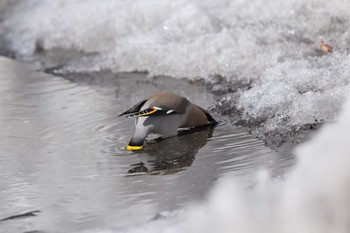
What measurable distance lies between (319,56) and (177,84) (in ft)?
4.01

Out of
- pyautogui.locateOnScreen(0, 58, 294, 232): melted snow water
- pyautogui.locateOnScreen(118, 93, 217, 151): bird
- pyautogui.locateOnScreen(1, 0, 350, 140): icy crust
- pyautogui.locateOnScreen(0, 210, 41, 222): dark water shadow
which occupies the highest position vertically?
pyautogui.locateOnScreen(1, 0, 350, 140): icy crust

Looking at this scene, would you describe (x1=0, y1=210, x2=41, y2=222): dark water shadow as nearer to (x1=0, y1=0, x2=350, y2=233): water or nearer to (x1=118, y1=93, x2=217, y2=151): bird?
(x1=0, y1=0, x2=350, y2=233): water

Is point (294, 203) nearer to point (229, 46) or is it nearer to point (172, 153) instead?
point (172, 153)

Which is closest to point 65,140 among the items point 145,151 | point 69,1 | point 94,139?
point 94,139

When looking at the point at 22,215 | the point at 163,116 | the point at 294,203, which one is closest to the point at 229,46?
the point at 163,116

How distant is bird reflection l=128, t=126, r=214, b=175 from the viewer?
212 inches

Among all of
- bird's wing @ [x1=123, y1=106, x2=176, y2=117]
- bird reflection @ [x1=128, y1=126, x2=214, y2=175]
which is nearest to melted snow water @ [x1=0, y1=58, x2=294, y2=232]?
bird reflection @ [x1=128, y1=126, x2=214, y2=175]

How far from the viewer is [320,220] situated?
3.86 metres

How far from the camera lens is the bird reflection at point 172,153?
5.39m

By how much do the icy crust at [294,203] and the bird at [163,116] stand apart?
136 cm

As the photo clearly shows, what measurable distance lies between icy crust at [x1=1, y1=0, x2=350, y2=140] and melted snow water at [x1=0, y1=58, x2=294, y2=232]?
293 mm

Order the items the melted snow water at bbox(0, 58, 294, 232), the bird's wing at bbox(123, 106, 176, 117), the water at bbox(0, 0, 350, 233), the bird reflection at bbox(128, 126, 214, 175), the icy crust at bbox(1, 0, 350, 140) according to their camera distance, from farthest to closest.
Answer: the icy crust at bbox(1, 0, 350, 140) → the bird's wing at bbox(123, 106, 176, 117) → the bird reflection at bbox(128, 126, 214, 175) → the melted snow water at bbox(0, 58, 294, 232) → the water at bbox(0, 0, 350, 233)

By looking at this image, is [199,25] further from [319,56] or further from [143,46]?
[319,56]

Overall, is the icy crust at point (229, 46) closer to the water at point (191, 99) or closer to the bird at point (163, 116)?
the water at point (191, 99)
